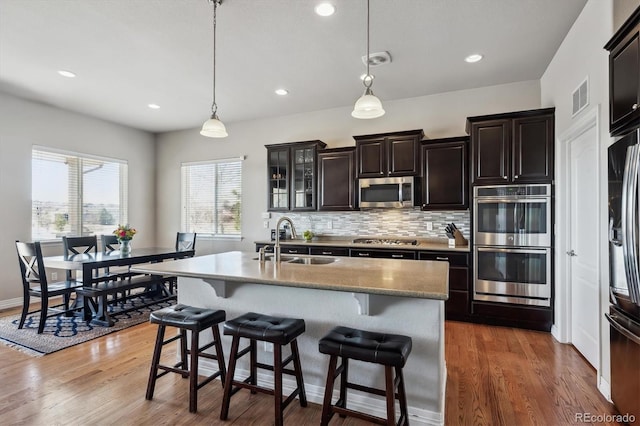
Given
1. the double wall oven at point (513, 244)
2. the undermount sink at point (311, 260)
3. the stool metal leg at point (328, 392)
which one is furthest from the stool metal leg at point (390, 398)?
the double wall oven at point (513, 244)

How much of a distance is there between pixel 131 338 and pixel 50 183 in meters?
3.20

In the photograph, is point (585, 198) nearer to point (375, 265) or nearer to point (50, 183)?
point (375, 265)

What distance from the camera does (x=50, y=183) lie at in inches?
204

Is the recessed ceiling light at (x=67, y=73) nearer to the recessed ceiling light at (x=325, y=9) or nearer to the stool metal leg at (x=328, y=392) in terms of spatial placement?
the recessed ceiling light at (x=325, y=9)

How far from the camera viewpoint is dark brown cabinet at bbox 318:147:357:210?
A: 4.90 meters

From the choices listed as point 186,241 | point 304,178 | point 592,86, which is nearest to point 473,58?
point 592,86

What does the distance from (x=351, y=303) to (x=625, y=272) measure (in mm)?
1582

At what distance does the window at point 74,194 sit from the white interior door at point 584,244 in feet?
22.1

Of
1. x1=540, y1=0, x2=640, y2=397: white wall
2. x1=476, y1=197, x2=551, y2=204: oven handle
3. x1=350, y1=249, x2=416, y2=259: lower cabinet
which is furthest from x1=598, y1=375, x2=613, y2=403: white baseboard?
x1=350, y1=249, x2=416, y2=259: lower cabinet

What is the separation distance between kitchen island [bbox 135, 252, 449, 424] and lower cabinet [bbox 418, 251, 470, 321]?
156 centimetres

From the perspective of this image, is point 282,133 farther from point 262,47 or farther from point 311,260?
point 311,260

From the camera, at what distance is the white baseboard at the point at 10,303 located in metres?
4.60

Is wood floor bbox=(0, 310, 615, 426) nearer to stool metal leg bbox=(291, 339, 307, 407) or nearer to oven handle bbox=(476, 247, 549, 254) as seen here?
stool metal leg bbox=(291, 339, 307, 407)

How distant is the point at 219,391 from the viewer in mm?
2475
